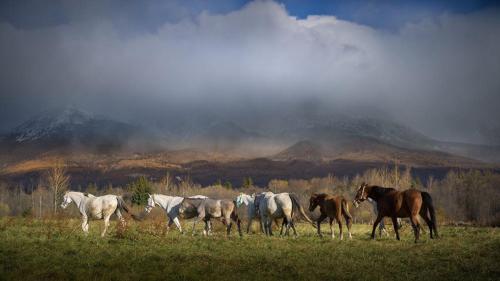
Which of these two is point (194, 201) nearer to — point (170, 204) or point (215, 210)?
point (215, 210)

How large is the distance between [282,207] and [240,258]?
746 cm

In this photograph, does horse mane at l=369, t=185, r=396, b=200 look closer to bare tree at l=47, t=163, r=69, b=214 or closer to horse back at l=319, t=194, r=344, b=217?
horse back at l=319, t=194, r=344, b=217

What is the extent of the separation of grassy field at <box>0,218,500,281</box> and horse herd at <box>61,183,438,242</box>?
1.40 metres

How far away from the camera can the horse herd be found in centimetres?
1941

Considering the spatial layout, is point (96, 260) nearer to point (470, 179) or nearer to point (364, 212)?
point (364, 212)

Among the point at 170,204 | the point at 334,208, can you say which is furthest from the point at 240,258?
the point at 170,204

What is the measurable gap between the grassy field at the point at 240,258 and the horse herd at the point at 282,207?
140 centimetres

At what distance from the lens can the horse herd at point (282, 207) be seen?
19.4 m

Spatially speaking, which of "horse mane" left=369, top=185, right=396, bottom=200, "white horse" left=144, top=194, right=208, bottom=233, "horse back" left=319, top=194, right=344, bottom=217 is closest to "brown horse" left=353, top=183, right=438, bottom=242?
"horse mane" left=369, top=185, right=396, bottom=200

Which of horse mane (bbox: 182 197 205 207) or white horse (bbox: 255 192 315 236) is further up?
horse mane (bbox: 182 197 205 207)

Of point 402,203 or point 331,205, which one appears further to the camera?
point 331,205

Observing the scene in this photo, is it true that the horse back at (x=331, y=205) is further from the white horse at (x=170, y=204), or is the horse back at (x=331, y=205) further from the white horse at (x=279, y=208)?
the white horse at (x=170, y=204)

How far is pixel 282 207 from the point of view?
21969 mm

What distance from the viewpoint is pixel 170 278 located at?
40.6 feet
